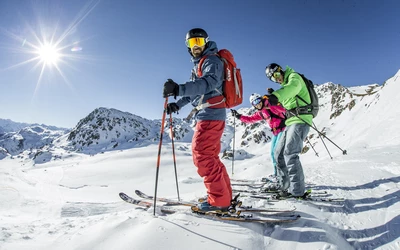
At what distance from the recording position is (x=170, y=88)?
2.86m

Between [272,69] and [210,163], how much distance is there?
9.28 feet

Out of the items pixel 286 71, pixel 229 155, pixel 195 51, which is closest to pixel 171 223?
pixel 195 51

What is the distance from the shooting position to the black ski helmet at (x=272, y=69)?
486cm

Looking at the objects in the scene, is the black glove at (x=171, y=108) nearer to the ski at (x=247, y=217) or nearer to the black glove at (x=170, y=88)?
the black glove at (x=170, y=88)

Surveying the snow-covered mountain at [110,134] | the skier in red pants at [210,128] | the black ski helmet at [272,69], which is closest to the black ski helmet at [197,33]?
the skier in red pants at [210,128]

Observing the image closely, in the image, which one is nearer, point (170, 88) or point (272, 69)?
point (170, 88)

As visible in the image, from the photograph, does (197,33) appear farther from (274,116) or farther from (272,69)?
(274,116)

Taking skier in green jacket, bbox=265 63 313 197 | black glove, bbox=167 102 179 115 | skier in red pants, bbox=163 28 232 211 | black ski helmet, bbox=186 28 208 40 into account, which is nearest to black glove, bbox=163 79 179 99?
skier in red pants, bbox=163 28 232 211

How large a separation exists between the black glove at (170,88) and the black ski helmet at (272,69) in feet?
9.30

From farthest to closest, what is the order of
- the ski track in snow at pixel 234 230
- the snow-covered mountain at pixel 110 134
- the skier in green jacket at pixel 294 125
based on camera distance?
the snow-covered mountain at pixel 110 134 < the skier in green jacket at pixel 294 125 < the ski track in snow at pixel 234 230

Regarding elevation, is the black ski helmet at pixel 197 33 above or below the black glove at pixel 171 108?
above

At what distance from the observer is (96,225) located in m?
2.72

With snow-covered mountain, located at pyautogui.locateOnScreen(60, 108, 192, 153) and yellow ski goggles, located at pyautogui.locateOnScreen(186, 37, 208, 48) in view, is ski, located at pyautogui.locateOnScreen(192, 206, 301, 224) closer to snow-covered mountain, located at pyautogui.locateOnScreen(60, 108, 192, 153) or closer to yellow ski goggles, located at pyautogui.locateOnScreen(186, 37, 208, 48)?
yellow ski goggles, located at pyautogui.locateOnScreen(186, 37, 208, 48)

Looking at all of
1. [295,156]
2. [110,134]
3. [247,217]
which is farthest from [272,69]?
[110,134]
